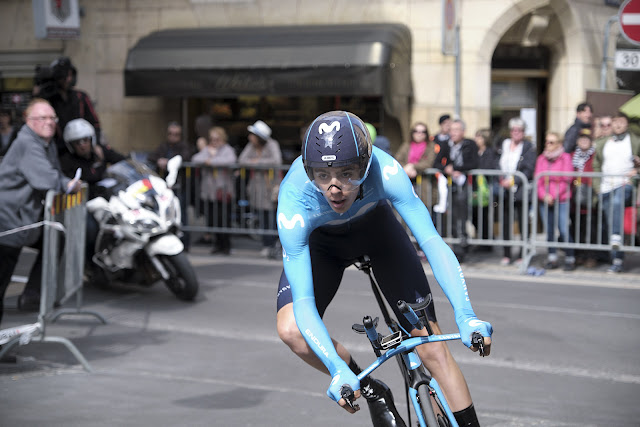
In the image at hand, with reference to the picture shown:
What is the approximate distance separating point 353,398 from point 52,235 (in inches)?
156

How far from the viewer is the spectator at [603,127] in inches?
444

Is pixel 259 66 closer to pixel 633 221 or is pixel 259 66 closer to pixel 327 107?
pixel 327 107

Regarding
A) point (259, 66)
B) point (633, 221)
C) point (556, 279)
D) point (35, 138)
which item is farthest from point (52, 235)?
point (259, 66)

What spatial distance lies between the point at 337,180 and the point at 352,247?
827 millimetres

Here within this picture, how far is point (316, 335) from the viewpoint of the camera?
11.6 ft

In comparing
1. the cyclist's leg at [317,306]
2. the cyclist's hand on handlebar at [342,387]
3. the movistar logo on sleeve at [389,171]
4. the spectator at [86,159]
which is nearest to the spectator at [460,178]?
the spectator at [86,159]

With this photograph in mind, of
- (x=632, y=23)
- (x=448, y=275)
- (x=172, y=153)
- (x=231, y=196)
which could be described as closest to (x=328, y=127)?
(x=448, y=275)

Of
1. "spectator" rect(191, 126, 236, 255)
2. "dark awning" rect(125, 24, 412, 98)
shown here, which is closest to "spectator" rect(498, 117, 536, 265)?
"dark awning" rect(125, 24, 412, 98)

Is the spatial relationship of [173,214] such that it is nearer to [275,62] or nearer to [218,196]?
[218,196]

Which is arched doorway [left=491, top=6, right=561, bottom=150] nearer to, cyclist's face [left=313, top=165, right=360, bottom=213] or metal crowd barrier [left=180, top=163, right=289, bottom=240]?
metal crowd barrier [left=180, top=163, right=289, bottom=240]

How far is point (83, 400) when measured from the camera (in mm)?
5797

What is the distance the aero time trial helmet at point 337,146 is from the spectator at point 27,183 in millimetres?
4105

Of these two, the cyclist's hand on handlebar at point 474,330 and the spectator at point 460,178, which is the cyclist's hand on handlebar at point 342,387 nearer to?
the cyclist's hand on handlebar at point 474,330

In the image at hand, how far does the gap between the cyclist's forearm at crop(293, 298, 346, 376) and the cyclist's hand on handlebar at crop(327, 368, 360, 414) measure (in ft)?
0.32
